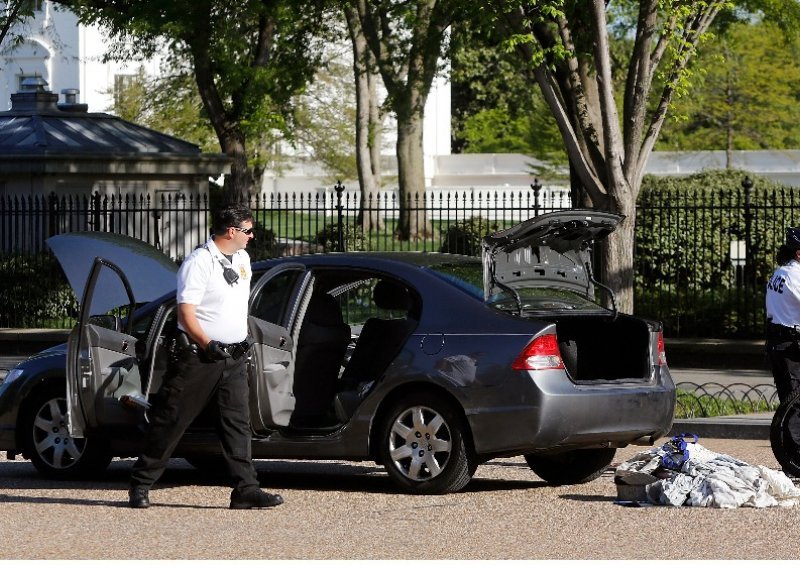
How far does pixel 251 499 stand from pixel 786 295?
12.5 ft

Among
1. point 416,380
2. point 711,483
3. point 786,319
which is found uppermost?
point 786,319

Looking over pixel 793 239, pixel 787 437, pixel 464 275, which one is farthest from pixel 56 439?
pixel 793 239

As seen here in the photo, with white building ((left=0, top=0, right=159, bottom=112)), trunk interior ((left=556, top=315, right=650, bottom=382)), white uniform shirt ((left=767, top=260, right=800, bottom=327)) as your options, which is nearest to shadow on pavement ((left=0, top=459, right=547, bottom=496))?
trunk interior ((left=556, top=315, right=650, bottom=382))

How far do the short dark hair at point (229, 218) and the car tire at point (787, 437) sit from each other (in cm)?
363

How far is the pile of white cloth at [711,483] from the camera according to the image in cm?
934

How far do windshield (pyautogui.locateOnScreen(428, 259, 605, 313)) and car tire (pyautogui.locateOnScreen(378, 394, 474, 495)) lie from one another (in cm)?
71

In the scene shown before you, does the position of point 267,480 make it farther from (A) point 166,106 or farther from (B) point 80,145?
(A) point 166,106

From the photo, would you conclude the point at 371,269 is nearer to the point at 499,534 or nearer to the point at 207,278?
the point at 207,278

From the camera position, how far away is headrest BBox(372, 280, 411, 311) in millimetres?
10477

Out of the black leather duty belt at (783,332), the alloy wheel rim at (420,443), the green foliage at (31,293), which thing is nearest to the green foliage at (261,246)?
the green foliage at (31,293)

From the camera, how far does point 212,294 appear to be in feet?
30.7

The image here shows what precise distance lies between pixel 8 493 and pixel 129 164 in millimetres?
17416

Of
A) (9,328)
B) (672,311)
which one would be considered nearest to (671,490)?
(672,311)

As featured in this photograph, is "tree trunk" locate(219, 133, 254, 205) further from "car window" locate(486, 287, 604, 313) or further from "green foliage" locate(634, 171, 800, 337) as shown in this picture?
"car window" locate(486, 287, 604, 313)
